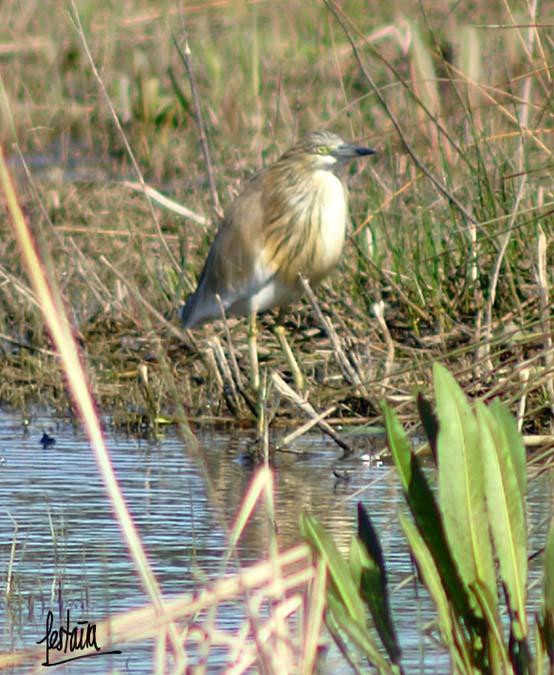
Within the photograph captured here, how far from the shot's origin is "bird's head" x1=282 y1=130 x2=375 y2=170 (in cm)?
745

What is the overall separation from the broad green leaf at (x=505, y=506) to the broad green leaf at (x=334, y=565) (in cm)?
24

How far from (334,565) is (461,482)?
0.79 feet

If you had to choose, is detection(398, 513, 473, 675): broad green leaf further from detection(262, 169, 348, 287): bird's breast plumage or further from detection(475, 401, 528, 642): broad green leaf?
detection(262, 169, 348, 287): bird's breast plumage

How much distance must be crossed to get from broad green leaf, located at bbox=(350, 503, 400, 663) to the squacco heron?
3926 mm

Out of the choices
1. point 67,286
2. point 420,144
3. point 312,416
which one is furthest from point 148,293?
point 312,416

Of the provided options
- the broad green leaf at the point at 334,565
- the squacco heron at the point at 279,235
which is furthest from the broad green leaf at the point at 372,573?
the squacco heron at the point at 279,235

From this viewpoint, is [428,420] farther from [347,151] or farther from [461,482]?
[347,151]

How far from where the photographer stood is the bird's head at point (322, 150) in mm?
7453

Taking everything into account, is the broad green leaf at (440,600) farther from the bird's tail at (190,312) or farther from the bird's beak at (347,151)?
the bird's beak at (347,151)

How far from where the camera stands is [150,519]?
4652 mm

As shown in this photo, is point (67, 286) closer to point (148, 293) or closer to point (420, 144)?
point (148, 293)

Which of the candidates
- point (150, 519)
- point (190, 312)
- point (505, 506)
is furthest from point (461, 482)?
point (190, 312)

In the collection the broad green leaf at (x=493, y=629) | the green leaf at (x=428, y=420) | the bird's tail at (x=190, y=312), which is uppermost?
the bird's tail at (x=190, y=312)

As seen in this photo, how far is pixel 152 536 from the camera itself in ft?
14.6
